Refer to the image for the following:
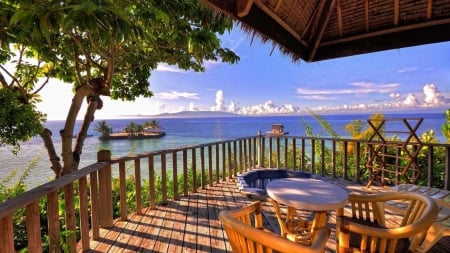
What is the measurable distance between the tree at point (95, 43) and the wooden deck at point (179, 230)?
1811 mm

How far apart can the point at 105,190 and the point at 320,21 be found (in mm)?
3160

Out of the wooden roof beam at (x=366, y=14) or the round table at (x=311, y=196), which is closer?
the round table at (x=311, y=196)

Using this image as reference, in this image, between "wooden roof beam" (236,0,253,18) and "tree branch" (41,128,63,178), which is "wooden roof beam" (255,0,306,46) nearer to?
"wooden roof beam" (236,0,253,18)

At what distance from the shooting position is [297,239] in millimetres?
2369

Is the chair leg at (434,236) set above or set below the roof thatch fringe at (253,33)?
below

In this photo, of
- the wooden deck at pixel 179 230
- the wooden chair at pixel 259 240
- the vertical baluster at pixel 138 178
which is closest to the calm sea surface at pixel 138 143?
the vertical baluster at pixel 138 178

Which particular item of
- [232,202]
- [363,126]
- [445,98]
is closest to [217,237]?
[232,202]

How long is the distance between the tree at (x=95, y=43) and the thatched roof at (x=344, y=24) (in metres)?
0.41

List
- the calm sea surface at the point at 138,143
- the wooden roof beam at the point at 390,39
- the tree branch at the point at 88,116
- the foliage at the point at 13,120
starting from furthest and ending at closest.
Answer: the calm sea surface at the point at 138,143, the tree branch at the point at 88,116, the foliage at the point at 13,120, the wooden roof beam at the point at 390,39

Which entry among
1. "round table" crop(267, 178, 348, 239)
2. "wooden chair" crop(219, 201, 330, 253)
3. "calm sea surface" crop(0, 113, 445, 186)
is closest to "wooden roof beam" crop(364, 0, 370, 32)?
"round table" crop(267, 178, 348, 239)

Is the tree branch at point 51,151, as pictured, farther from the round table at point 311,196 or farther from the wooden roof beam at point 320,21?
the wooden roof beam at point 320,21

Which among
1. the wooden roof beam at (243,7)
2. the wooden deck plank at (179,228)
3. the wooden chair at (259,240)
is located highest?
the wooden roof beam at (243,7)

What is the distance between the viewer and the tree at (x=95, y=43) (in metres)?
→ 1.41

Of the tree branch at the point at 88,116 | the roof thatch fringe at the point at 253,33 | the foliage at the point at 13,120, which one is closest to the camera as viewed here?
the roof thatch fringe at the point at 253,33
